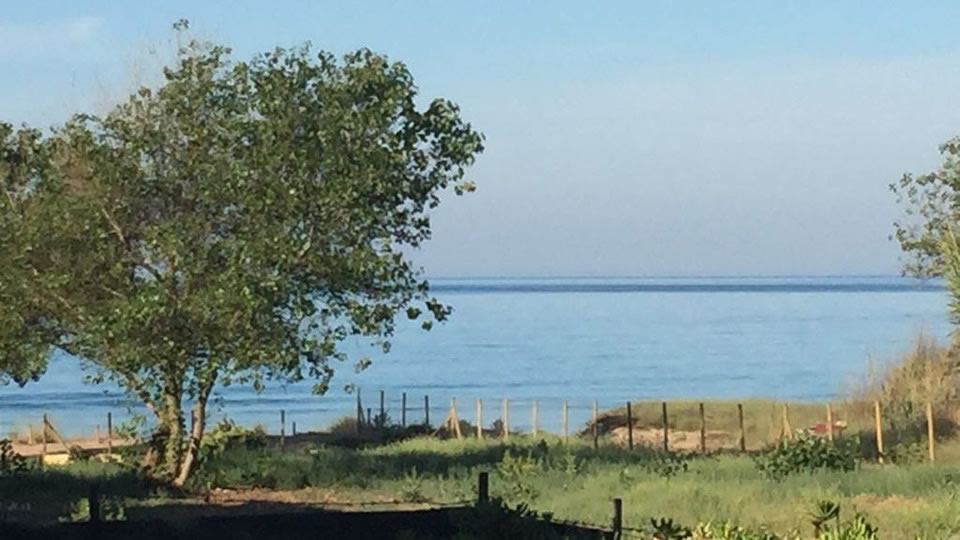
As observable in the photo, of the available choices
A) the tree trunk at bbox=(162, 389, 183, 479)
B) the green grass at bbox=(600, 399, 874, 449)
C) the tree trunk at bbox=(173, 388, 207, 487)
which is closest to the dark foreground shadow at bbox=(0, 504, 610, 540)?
the tree trunk at bbox=(173, 388, 207, 487)

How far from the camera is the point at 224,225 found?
28984mm

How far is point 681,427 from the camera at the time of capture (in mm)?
60281

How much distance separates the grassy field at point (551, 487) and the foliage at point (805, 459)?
35cm

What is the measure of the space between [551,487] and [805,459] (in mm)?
5593

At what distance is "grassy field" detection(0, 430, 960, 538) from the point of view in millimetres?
21672

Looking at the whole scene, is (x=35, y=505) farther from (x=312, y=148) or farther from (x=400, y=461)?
(x=400, y=461)

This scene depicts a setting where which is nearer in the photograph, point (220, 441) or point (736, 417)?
point (220, 441)

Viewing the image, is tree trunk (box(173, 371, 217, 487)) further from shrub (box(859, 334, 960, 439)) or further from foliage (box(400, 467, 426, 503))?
shrub (box(859, 334, 960, 439))

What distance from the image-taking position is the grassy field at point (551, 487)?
21672mm

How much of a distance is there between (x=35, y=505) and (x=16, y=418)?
5288 cm

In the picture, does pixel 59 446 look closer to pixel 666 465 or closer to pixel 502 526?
pixel 666 465

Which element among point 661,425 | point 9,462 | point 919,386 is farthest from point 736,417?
point 9,462

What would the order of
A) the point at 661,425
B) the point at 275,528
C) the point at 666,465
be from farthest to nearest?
1. the point at 661,425
2. the point at 666,465
3. the point at 275,528

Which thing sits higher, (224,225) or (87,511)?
(224,225)
